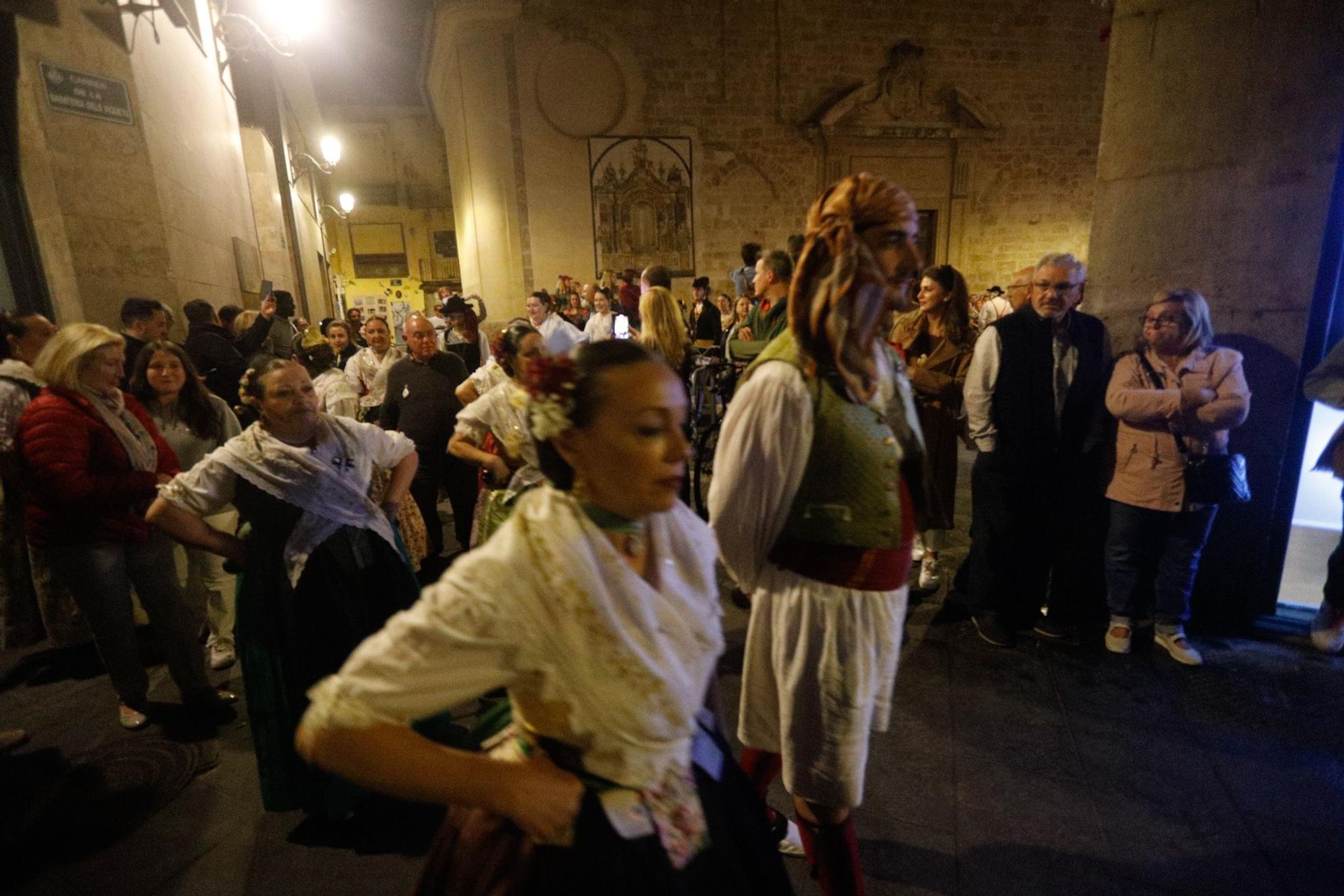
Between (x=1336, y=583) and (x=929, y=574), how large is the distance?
1.99 metres

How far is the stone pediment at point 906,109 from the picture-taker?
15.4 metres

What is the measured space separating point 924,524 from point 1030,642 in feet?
6.92

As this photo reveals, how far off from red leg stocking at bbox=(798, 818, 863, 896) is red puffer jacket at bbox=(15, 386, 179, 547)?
3157 millimetres

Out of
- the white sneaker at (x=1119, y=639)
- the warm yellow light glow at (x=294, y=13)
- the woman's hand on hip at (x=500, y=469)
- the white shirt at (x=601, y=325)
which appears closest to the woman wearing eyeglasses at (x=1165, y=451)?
the white sneaker at (x=1119, y=639)

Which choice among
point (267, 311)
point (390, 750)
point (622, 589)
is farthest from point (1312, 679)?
point (267, 311)

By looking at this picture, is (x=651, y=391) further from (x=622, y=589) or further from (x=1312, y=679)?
(x=1312, y=679)

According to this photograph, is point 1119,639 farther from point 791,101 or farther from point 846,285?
point 791,101

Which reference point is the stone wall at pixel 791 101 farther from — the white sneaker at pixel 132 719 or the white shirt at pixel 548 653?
the white shirt at pixel 548 653

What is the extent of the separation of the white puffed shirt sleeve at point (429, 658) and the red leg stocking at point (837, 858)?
1.34 meters

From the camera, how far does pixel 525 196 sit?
15.3 metres

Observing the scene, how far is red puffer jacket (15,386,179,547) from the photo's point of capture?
279 cm

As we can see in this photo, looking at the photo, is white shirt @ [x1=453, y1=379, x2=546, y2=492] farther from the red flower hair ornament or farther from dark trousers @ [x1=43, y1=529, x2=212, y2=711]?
the red flower hair ornament

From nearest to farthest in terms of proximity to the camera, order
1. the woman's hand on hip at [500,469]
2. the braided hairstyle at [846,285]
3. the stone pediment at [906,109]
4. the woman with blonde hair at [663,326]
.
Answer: the braided hairstyle at [846,285] < the woman's hand on hip at [500,469] < the woman with blonde hair at [663,326] < the stone pediment at [906,109]

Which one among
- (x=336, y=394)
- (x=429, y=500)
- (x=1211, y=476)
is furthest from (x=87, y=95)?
(x=1211, y=476)
